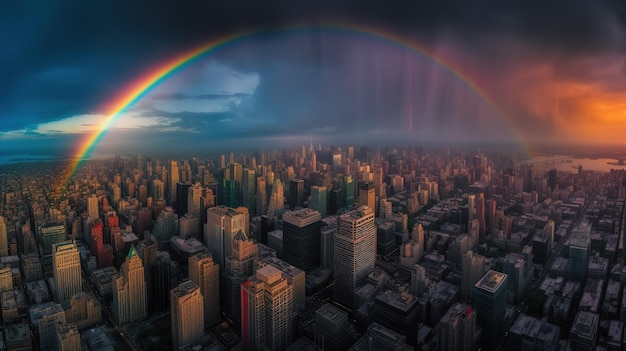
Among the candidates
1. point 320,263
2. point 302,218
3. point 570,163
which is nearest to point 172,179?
point 302,218

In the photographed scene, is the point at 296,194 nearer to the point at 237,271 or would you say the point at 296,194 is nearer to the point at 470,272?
the point at 237,271

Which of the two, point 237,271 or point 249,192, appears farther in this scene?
point 249,192

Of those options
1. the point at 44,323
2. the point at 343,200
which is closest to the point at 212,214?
the point at 44,323

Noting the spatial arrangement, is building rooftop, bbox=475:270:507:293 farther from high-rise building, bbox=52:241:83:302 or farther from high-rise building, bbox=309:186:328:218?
high-rise building, bbox=52:241:83:302

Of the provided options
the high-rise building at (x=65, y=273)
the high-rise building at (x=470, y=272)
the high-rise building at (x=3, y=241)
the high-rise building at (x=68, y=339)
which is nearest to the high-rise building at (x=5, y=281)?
the high-rise building at (x=65, y=273)

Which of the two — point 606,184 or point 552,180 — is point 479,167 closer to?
point 552,180

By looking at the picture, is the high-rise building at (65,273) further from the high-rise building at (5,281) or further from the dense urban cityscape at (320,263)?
the high-rise building at (5,281)

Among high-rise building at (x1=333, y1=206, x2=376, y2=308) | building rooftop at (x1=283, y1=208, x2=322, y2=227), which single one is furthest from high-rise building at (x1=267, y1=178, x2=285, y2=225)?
high-rise building at (x1=333, y1=206, x2=376, y2=308)
